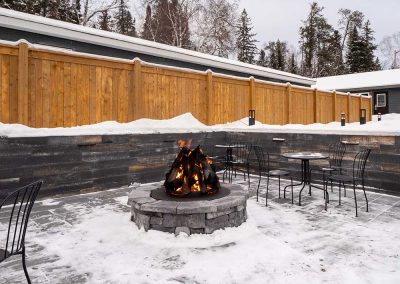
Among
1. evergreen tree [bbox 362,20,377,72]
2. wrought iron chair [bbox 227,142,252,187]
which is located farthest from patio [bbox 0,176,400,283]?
evergreen tree [bbox 362,20,377,72]

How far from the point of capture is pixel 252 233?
4156mm

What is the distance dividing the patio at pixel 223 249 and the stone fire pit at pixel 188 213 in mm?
106

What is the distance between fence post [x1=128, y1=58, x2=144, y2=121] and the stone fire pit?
3.40 m

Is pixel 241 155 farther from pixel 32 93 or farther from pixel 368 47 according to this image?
pixel 368 47

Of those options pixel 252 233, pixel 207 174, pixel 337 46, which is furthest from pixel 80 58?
pixel 337 46

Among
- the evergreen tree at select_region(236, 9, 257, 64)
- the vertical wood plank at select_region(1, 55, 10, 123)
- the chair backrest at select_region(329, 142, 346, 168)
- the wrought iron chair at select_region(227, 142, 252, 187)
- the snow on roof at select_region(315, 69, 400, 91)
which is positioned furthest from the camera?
the evergreen tree at select_region(236, 9, 257, 64)

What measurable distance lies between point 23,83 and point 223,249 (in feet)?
15.2

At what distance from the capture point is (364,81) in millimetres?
23875

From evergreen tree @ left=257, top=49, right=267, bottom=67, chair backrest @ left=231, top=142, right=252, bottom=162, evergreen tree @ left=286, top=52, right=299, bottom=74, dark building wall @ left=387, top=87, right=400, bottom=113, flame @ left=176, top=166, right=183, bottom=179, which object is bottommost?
flame @ left=176, top=166, right=183, bottom=179

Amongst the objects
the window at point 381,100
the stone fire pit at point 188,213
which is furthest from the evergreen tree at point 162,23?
the stone fire pit at point 188,213

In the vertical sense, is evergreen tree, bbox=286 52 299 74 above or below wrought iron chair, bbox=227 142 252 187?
above

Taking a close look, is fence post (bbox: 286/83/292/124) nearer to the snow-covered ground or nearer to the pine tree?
the snow-covered ground

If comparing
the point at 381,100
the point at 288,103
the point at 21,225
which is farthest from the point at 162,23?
the point at 21,225

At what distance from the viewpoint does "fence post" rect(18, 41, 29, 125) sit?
574cm
